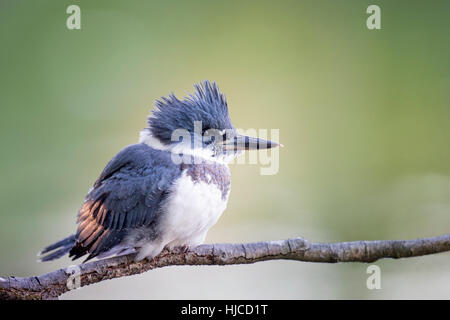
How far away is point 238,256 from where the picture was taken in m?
1.62

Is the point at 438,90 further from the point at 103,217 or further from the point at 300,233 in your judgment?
the point at 103,217

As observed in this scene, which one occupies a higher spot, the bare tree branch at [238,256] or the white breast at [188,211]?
the white breast at [188,211]

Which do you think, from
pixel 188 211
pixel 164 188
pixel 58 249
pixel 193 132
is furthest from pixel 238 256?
pixel 58 249

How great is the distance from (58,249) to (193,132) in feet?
2.24

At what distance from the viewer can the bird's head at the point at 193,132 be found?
1.86 meters

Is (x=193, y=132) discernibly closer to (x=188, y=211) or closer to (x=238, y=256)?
(x=188, y=211)

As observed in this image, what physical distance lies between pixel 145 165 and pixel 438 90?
6.47ft

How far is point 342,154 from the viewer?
307 centimetres

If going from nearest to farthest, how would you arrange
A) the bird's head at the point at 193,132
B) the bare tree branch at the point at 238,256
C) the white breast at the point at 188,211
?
the bare tree branch at the point at 238,256
the white breast at the point at 188,211
the bird's head at the point at 193,132

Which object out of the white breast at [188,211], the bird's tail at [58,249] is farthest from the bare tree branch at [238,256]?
the bird's tail at [58,249]

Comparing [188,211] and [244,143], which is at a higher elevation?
[244,143]

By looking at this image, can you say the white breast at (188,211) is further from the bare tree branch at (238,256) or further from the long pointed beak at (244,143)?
the long pointed beak at (244,143)

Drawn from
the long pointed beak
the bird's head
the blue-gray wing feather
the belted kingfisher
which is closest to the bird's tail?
the belted kingfisher
